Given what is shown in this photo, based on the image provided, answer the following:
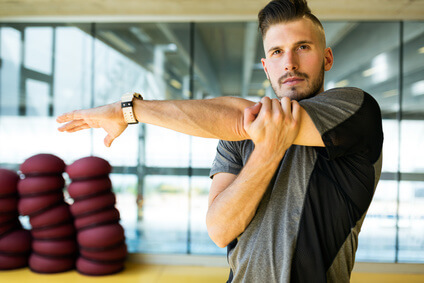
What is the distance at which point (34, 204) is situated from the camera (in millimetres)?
3705

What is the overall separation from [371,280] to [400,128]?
1.87 metres

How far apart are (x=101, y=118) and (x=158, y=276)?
338 cm

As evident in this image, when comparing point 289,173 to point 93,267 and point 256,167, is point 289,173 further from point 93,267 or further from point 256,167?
point 93,267

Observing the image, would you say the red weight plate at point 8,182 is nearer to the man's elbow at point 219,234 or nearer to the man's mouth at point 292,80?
the man's elbow at point 219,234

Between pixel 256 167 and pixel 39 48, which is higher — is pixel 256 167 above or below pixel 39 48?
below

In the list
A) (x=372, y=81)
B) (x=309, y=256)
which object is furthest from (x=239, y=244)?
(x=372, y=81)

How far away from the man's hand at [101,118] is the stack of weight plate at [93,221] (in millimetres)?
2886

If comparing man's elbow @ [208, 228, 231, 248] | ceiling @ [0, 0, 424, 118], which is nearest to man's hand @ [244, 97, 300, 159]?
man's elbow @ [208, 228, 231, 248]

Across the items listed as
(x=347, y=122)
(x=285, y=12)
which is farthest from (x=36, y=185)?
(x=347, y=122)

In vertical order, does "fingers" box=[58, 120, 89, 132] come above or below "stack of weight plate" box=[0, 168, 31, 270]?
above

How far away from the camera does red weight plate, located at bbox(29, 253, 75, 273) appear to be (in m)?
3.76

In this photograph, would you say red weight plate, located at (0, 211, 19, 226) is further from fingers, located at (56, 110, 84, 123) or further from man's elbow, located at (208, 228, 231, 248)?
man's elbow, located at (208, 228, 231, 248)

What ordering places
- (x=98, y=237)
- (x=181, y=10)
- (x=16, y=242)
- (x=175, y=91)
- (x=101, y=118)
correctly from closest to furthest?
(x=101, y=118), (x=98, y=237), (x=16, y=242), (x=181, y=10), (x=175, y=91)

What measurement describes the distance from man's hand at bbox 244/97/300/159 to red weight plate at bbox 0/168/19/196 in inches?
150
